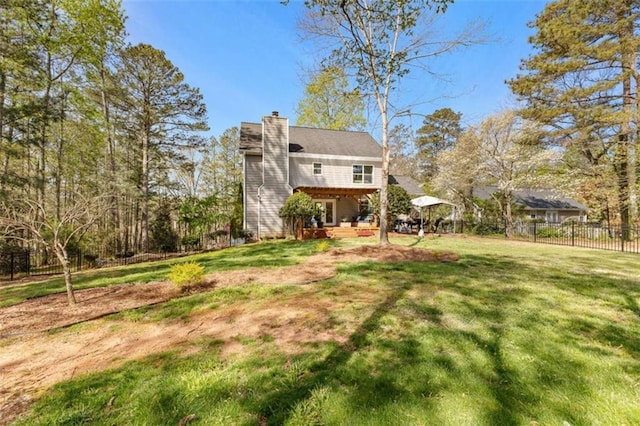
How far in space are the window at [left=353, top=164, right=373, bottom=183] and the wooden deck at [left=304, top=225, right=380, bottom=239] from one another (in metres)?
4.16

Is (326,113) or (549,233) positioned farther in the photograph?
(326,113)

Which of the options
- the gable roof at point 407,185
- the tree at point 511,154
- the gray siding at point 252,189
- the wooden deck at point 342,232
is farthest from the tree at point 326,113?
the wooden deck at point 342,232

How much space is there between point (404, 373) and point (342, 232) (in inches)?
534

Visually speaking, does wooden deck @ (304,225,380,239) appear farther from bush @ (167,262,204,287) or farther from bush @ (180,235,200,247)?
bush @ (167,262,204,287)

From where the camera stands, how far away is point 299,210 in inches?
567

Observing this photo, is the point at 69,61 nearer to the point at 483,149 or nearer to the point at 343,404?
the point at 343,404

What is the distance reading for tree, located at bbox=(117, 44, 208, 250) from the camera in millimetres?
14422

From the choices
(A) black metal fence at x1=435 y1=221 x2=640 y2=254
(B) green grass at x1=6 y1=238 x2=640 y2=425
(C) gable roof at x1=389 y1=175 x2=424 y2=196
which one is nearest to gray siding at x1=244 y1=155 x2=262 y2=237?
(C) gable roof at x1=389 y1=175 x2=424 y2=196

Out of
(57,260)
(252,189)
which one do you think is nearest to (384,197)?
(252,189)

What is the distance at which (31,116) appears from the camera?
34.3 ft

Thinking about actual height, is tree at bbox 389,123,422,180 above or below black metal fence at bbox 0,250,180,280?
above

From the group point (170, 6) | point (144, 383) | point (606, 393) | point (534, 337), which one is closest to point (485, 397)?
point (606, 393)

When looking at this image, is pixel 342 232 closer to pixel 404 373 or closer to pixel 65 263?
pixel 65 263

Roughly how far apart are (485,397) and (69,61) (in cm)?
1910
